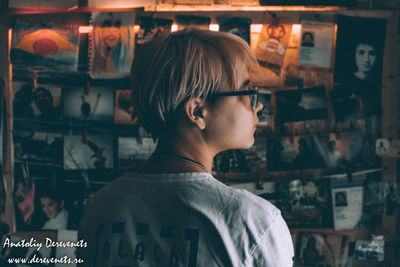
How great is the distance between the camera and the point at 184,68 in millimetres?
608

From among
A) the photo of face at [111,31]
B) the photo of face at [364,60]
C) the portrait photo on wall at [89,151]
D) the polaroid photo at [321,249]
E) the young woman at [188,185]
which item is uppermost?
the photo of face at [111,31]

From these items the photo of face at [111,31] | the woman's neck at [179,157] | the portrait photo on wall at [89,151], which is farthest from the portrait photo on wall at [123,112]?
the woman's neck at [179,157]

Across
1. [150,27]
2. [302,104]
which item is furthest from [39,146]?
[302,104]

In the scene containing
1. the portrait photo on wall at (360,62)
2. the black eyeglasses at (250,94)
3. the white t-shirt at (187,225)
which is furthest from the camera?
the portrait photo on wall at (360,62)

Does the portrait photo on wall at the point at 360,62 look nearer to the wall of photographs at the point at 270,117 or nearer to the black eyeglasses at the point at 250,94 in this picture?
the wall of photographs at the point at 270,117

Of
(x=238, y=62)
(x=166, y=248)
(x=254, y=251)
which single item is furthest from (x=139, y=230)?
(x=238, y=62)

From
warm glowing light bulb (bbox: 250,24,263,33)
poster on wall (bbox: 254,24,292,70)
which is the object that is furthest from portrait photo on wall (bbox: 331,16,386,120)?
warm glowing light bulb (bbox: 250,24,263,33)

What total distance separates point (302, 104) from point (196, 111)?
1184 millimetres

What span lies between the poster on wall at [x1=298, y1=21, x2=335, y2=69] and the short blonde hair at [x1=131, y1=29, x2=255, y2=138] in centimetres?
115

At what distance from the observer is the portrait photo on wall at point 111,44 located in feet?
5.62

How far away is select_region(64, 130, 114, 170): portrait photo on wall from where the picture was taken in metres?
1.74

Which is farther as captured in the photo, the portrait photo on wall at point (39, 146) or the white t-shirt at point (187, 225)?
the portrait photo on wall at point (39, 146)

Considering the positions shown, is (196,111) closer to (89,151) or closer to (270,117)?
(270,117)

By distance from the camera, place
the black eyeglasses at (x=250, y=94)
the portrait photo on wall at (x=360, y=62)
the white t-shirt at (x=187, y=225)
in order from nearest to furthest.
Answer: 1. the white t-shirt at (x=187, y=225)
2. the black eyeglasses at (x=250, y=94)
3. the portrait photo on wall at (x=360, y=62)
